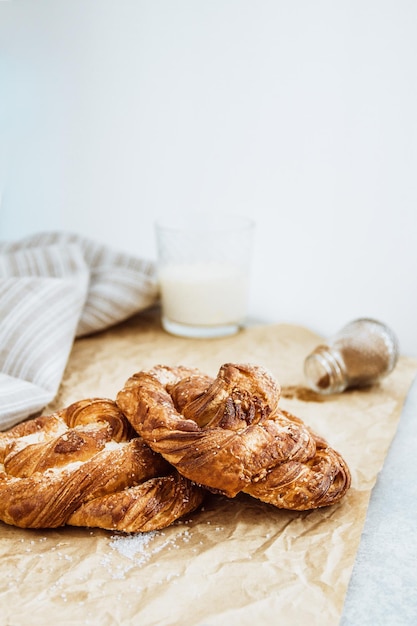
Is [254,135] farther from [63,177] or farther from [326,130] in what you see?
[63,177]

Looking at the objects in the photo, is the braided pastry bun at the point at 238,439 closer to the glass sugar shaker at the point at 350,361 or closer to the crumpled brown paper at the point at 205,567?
the crumpled brown paper at the point at 205,567

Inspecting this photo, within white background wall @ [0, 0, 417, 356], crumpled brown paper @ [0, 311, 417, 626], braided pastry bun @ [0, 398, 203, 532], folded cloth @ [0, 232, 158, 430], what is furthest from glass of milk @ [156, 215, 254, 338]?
braided pastry bun @ [0, 398, 203, 532]

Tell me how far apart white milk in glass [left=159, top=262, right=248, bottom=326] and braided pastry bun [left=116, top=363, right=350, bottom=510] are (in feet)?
2.50

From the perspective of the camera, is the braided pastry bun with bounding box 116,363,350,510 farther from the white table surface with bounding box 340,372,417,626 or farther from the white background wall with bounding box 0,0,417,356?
the white background wall with bounding box 0,0,417,356

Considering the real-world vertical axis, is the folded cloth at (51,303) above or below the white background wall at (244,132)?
below

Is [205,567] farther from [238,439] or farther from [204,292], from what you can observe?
[204,292]

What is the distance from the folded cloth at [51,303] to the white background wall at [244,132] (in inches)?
15.0

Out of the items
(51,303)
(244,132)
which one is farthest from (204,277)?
(244,132)

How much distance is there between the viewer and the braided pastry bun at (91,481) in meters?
1.06

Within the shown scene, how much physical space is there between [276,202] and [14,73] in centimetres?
107

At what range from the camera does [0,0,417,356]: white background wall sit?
6.64 feet

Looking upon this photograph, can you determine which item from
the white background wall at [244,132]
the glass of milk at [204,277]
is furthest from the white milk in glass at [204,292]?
the white background wall at [244,132]

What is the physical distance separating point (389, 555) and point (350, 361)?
62 centimetres

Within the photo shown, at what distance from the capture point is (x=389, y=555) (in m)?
1.05
